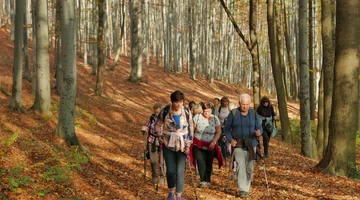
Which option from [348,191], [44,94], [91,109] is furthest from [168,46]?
[348,191]

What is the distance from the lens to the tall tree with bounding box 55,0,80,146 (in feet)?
35.4

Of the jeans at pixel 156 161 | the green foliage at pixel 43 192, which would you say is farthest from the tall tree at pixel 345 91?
the green foliage at pixel 43 192

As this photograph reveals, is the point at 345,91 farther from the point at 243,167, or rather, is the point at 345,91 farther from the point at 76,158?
the point at 76,158

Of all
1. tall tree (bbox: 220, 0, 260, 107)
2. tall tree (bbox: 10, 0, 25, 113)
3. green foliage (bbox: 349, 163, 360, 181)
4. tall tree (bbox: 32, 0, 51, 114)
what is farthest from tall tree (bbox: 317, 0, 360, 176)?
tall tree (bbox: 10, 0, 25, 113)

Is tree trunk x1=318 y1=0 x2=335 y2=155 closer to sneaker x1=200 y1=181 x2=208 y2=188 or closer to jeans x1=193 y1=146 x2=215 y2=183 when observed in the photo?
jeans x1=193 y1=146 x2=215 y2=183

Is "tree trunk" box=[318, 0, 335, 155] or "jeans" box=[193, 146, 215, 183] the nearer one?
"jeans" box=[193, 146, 215, 183]

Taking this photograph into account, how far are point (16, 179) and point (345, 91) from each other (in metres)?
6.74

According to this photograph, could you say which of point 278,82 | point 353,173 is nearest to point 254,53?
point 278,82

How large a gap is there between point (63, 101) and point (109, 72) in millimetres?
22158

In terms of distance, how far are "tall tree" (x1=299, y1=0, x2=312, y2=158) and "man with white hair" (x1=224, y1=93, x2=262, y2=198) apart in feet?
19.8

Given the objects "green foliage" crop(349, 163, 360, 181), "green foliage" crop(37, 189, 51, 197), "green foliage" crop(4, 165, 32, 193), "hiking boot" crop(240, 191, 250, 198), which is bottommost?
"green foliage" crop(349, 163, 360, 181)

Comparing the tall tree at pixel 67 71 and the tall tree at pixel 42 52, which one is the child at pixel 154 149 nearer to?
the tall tree at pixel 67 71

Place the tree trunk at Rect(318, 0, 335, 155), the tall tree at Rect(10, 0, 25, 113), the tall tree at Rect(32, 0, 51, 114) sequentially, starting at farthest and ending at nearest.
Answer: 1. the tall tree at Rect(10, 0, 25, 113)
2. the tall tree at Rect(32, 0, 51, 114)
3. the tree trunk at Rect(318, 0, 335, 155)

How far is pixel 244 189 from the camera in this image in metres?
7.73
